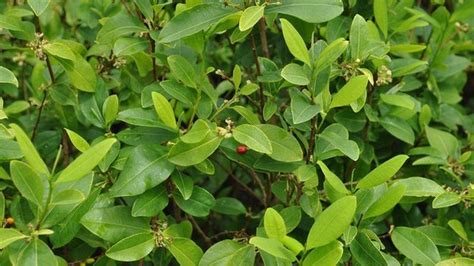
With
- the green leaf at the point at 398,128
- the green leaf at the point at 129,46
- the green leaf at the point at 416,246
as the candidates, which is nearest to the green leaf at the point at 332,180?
the green leaf at the point at 416,246

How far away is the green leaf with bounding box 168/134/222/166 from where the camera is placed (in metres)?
1.54

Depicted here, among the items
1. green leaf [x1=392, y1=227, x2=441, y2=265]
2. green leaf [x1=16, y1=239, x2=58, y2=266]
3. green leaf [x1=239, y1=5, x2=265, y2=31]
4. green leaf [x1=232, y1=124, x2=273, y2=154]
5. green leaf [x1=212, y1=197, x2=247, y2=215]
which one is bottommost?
green leaf [x1=212, y1=197, x2=247, y2=215]

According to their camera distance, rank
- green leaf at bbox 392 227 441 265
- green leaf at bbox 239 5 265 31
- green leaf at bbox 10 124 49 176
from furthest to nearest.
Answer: green leaf at bbox 392 227 441 265 < green leaf at bbox 239 5 265 31 < green leaf at bbox 10 124 49 176

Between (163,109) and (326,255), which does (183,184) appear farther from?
(326,255)

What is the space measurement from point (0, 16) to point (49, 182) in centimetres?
62

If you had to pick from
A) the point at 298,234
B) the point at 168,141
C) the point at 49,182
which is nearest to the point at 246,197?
the point at 298,234

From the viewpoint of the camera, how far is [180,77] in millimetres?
1657

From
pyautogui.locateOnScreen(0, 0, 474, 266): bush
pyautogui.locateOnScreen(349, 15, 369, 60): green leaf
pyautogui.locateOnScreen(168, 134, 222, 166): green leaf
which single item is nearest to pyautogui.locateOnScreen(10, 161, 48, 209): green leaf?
pyautogui.locateOnScreen(0, 0, 474, 266): bush

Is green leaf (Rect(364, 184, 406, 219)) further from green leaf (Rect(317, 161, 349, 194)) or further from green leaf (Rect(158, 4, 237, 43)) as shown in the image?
green leaf (Rect(158, 4, 237, 43))

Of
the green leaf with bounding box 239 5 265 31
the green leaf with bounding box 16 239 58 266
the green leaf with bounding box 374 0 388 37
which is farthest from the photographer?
the green leaf with bounding box 374 0 388 37

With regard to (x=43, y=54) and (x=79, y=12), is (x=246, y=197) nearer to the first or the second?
(x=79, y=12)

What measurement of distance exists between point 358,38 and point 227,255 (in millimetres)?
583

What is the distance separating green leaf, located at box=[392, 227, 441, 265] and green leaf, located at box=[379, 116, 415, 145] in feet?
1.14

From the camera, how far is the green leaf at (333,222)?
1390mm
